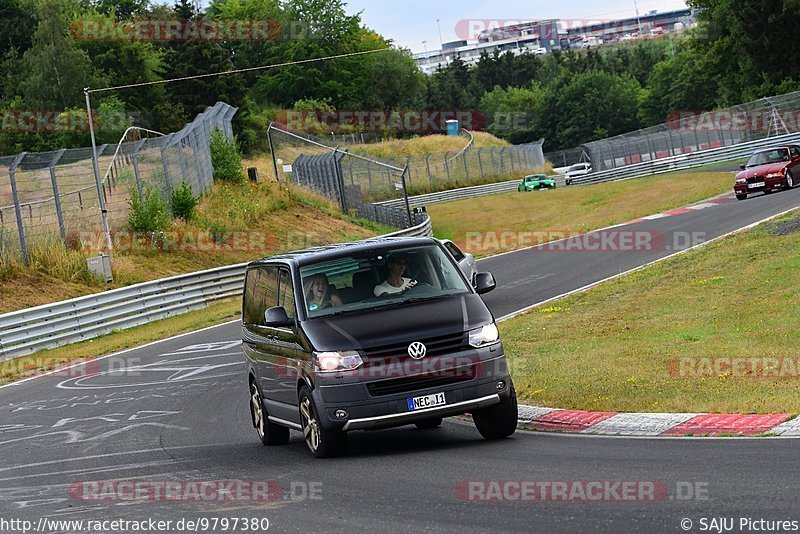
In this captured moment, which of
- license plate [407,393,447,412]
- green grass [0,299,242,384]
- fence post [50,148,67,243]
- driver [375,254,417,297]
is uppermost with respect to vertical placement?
fence post [50,148,67,243]

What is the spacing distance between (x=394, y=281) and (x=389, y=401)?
1380 millimetres

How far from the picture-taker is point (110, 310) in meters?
28.2

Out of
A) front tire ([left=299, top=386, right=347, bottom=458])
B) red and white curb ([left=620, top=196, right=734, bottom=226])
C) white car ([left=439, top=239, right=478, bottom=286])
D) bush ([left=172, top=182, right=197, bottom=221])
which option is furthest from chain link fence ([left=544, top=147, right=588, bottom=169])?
front tire ([left=299, top=386, right=347, bottom=458])

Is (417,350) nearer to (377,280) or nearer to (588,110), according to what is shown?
(377,280)

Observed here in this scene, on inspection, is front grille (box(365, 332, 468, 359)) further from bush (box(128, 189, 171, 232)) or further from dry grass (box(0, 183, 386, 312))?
bush (box(128, 189, 171, 232))

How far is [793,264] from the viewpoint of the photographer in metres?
20.1

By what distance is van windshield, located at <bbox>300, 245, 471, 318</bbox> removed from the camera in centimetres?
1066

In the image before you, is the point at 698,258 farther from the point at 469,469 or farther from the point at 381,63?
the point at 381,63

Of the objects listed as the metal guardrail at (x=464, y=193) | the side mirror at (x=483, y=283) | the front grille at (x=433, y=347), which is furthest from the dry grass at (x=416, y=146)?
the front grille at (x=433, y=347)

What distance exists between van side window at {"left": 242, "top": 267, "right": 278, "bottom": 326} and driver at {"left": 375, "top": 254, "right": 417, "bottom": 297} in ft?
4.18

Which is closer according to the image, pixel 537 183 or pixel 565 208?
pixel 565 208

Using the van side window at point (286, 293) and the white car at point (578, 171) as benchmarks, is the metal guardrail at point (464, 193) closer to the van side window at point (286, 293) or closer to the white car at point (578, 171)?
the white car at point (578, 171)

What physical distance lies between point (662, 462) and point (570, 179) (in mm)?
70422

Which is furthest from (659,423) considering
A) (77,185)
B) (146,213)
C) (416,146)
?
(416,146)
